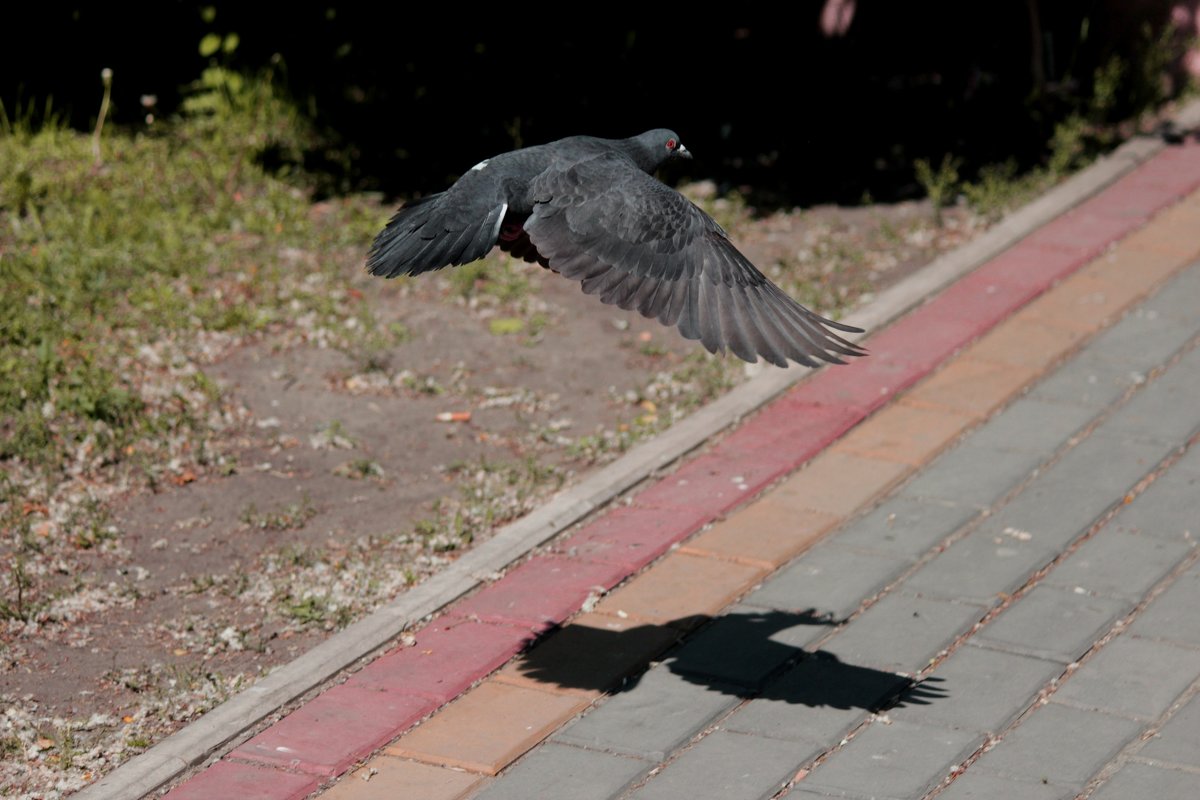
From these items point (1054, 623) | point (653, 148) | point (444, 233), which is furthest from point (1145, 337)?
point (444, 233)

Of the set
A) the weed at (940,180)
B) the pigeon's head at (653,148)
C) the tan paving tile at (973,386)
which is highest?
the pigeon's head at (653,148)

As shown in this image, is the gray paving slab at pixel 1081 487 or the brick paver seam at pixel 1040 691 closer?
the brick paver seam at pixel 1040 691

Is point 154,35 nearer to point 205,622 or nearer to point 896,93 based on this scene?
point 896,93

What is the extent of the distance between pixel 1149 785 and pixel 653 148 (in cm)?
251

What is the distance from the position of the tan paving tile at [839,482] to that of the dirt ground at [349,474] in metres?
0.71

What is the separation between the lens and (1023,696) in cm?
446

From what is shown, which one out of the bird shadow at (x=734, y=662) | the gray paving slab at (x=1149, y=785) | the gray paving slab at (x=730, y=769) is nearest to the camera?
the gray paving slab at (x=1149, y=785)

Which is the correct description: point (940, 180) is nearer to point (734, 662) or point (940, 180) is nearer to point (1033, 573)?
point (1033, 573)

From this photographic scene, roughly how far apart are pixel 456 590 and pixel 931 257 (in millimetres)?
3725

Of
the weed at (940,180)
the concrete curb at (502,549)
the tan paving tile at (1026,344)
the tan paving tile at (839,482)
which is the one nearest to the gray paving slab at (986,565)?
the tan paving tile at (839,482)

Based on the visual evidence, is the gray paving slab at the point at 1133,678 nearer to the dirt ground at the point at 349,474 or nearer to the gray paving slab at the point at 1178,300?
the dirt ground at the point at 349,474

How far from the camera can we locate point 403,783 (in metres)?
4.20

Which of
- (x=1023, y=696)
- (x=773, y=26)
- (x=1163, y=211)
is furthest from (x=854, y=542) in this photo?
(x=773, y=26)

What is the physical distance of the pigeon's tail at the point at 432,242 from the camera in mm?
4680
